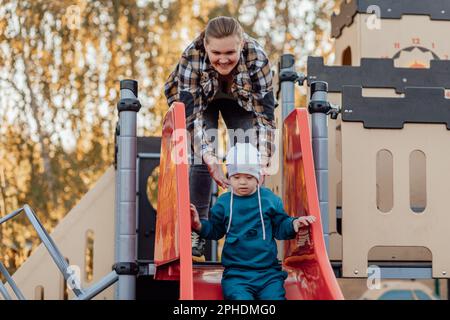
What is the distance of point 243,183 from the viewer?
320 cm

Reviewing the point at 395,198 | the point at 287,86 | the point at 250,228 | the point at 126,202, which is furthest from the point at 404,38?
the point at 250,228

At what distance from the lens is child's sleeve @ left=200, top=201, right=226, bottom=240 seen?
321 centimetres

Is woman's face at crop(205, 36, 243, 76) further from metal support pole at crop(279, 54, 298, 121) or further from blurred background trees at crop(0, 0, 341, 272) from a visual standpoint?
blurred background trees at crop(0, 0, 341, 272)

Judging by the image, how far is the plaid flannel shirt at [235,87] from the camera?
12.0 feet

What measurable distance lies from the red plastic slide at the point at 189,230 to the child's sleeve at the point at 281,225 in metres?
0.07

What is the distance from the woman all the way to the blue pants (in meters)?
0.46

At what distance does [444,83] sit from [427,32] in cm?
90

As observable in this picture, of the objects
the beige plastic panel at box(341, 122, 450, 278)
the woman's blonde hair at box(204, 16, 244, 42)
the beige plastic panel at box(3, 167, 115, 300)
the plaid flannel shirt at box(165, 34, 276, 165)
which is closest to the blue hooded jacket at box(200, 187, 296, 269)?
the plaid flannel shirt at box(165, 34, 276, 165)

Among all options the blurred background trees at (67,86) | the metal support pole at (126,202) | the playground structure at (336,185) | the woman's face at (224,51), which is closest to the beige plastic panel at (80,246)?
the playground structure at (336,185)

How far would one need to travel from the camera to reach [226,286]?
10.1 feet

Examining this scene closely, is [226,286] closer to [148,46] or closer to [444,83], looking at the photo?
[444,83]

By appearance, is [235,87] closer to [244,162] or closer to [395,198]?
[244,162]

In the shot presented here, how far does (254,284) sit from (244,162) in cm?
46

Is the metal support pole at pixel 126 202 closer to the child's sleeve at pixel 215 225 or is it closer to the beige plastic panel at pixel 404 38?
the child's sleeve at pixel 215 225
